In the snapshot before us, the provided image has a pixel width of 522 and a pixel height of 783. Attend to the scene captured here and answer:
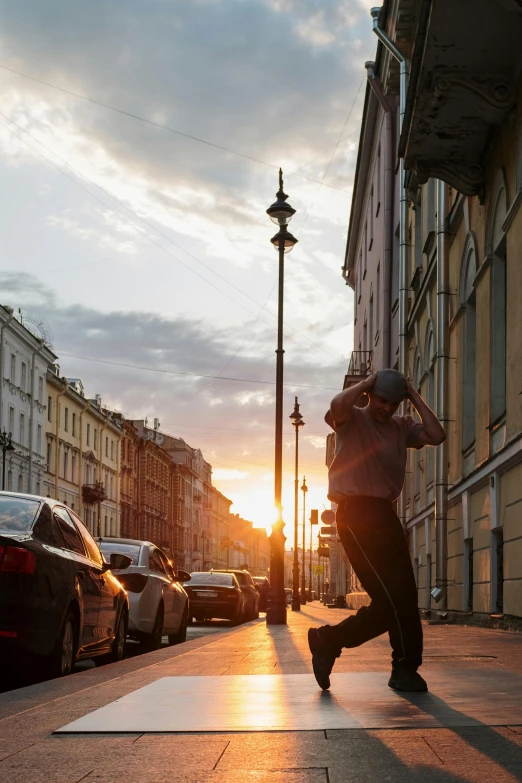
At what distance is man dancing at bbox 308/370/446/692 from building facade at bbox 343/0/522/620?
628cm

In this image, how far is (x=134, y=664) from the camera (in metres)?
9.16

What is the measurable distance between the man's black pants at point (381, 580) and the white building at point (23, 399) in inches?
1880

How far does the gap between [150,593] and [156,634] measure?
56cm

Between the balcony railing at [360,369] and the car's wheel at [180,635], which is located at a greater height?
the balcony railing at [360,369]

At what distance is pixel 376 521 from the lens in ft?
18.1

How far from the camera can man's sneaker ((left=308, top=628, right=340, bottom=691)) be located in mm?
5594

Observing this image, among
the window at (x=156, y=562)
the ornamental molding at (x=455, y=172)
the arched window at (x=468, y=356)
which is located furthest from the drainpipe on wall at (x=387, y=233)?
the window at (x=156, y=562)

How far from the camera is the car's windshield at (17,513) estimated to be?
25.7 feet

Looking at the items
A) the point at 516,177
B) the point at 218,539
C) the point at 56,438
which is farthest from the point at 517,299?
the point at 218,539

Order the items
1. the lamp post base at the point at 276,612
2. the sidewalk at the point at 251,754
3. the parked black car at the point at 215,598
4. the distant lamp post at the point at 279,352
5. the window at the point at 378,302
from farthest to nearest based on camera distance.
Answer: the window at the point at 378,302, the parked black car at the point at 215,598, the distant lamp post at the point at 279,352, the lamp post base at the point at 276,612, the sidewalk at the point at 251,754

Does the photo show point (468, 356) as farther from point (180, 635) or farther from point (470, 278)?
point (180, 635)

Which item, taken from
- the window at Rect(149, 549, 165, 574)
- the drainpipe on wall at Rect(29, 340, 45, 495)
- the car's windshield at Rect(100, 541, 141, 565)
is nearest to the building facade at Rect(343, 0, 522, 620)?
the window at Rect(149, 549, 165, 574)

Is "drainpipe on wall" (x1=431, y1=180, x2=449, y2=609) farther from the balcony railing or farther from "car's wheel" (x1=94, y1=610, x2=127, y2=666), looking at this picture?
the balcony railing

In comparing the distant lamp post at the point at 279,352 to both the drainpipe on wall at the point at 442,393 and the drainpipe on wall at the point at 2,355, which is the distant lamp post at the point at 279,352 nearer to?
the drainpipe on wall at the point at 442,393
